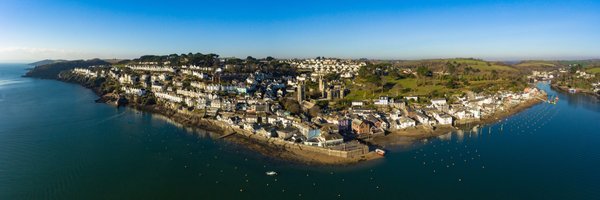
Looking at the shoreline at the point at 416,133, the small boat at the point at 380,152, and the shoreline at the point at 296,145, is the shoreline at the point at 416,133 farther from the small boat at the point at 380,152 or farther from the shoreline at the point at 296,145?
the small boat at the point at 380,152

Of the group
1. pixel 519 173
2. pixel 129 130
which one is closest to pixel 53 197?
pixel 129 130

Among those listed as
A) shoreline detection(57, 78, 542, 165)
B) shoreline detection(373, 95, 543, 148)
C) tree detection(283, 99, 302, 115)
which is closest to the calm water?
shoreline detection(57, 78, 542, 165)

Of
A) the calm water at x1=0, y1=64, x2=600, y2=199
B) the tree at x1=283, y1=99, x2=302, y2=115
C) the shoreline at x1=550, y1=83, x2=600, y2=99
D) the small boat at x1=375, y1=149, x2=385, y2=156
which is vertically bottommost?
the calm water at x1=0, y1=64, x2=600, y2=199

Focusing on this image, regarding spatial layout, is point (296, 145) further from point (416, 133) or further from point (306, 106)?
point (306, 106)

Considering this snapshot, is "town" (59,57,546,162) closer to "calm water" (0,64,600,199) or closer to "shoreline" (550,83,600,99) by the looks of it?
"calm water" (0,64,600,199)

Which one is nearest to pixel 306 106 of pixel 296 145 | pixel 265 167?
pixel 296 145

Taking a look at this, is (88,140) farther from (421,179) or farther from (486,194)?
(486,194)

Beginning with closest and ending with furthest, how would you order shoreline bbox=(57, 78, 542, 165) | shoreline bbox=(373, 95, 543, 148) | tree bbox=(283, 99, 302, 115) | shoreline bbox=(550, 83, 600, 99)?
1. shoreline bbox=(57, 78, 542, 165)
2. shoreline bbox=(373, 95, 543, 148)
3. tree bbox=(283, 99, 302, 115)
4. shoreline bbox=(550, 83, 600, 99)
